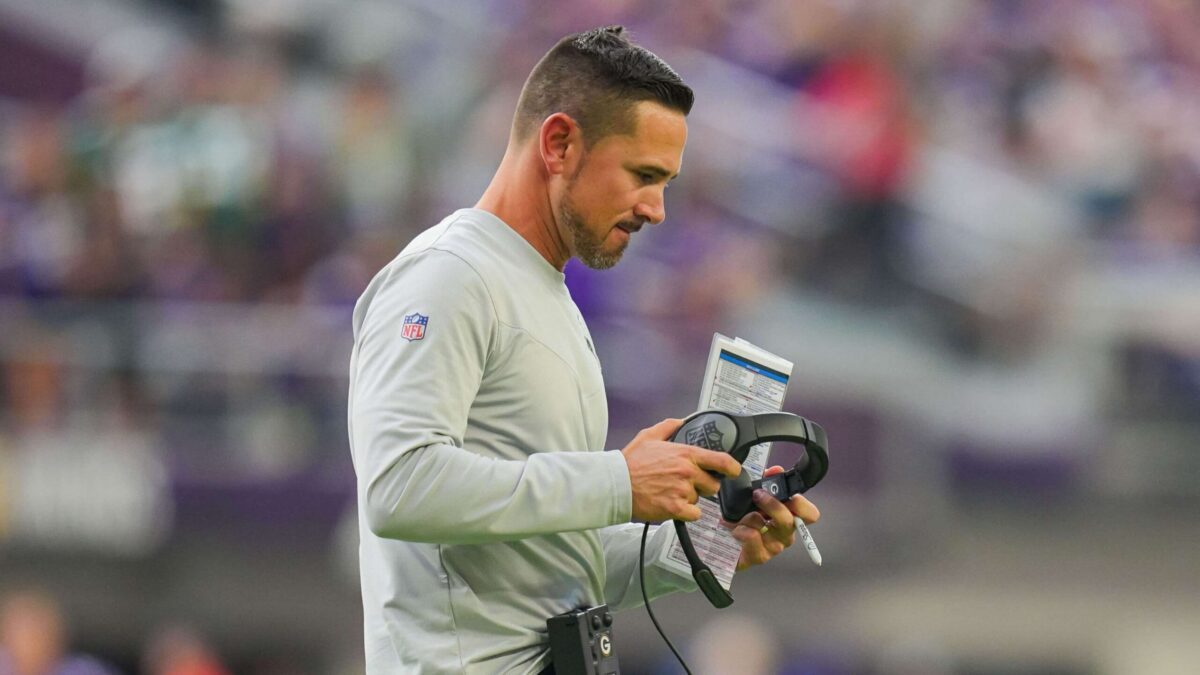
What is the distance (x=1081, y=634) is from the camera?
7332 mm

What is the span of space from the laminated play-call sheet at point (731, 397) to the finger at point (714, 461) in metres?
0.16

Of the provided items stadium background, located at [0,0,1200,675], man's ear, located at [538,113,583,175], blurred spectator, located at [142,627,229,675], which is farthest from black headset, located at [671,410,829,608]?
blurred spectator, located at [142,627,229,675]

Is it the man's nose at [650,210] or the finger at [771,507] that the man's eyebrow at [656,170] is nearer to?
the man's nose at [650,210]

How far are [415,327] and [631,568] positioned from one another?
0.67 m

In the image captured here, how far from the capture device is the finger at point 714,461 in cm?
237

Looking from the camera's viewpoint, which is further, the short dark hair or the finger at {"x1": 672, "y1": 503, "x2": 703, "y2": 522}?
the short dark hair

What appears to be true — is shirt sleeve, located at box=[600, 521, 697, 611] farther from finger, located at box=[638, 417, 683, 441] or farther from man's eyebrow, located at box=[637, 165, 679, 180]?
man's eyebrow, located at box=[637, 165, 679, 180]

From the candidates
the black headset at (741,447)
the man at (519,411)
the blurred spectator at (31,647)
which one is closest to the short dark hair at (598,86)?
the man at (519,411)

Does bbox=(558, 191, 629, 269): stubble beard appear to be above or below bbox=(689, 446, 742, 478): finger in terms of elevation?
above

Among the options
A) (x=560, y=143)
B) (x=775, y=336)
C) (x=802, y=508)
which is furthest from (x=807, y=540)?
(x=775, y=336)

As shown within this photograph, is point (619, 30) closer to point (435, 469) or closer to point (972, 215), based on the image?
point (435, 469)

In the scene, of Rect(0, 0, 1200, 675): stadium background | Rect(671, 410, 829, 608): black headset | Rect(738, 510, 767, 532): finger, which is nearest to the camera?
Rect(671, 410, 829, 608): black headset

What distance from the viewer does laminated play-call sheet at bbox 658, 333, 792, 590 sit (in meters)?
2.61

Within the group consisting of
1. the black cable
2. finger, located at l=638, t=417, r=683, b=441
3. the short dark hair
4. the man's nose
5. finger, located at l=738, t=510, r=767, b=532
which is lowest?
the black cable
